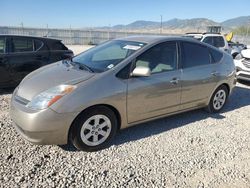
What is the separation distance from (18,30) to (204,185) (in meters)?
26.1

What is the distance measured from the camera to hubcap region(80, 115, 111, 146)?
3184 millimetres

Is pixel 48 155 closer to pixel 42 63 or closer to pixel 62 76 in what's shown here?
pixel 62 76

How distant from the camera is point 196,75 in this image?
13.9 feet

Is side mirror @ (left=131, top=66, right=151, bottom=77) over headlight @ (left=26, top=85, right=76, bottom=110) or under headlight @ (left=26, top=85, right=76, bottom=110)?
over

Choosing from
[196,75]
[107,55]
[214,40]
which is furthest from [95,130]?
[214,40]

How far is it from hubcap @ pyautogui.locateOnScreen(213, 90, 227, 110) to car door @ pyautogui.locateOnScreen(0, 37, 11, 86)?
4853 mm

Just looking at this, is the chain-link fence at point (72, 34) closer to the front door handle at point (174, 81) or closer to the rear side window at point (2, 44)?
the rear side window at point (2, 44)

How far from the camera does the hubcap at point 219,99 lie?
4.89 m

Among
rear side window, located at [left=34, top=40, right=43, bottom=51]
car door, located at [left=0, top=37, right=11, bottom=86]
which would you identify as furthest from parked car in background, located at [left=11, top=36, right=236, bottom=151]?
rear side window, located at [left=34, top=40, right=43, bottom=51]

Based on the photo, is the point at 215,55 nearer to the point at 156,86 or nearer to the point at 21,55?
the point at 156,86

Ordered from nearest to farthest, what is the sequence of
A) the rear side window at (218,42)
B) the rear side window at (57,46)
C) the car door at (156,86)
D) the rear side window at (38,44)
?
the car door at (156,86), the rear side window at (38,44), the rear side window at (57,46), the rear side window at (218,42)

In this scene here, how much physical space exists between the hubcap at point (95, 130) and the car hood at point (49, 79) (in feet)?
1.90

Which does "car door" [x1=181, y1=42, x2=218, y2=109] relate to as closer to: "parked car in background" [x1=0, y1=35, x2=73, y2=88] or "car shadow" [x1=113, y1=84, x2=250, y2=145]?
"car shadow" [x1=113, y1=84, x2=250, y2=145]

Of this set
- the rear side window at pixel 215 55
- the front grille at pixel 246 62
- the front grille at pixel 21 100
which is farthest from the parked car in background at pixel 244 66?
the front grille at pixel 21 100
